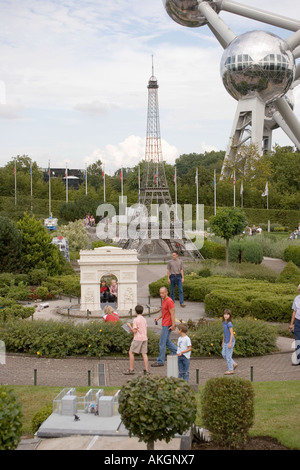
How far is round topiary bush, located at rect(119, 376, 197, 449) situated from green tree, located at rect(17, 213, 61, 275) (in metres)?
21.2

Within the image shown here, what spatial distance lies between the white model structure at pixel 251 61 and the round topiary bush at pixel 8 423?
56.7m

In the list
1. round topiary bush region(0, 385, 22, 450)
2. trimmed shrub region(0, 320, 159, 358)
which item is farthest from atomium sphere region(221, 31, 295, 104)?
round topiary bush region(0, 385, 22, 450)

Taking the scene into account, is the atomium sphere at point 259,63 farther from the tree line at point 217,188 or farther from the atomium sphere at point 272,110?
the atomium sphere at point 272,110

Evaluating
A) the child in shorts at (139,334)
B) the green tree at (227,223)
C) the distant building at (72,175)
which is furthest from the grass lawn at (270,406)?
the distant building at (72,175)

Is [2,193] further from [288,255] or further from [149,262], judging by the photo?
[288,255]

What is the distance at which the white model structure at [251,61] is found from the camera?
60344 millimetres

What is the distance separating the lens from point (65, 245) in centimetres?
3628

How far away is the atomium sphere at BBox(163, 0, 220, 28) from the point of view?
68.4 metres

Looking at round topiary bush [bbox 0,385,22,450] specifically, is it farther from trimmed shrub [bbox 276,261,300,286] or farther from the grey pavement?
trimmed shrub [bbox 276,261,300,286]

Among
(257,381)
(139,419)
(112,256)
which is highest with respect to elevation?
(112,256)

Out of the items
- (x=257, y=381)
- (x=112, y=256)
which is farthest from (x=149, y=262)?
(x=257, y=381)

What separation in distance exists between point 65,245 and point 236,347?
22.3m

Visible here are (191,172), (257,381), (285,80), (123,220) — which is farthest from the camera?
(191,172)

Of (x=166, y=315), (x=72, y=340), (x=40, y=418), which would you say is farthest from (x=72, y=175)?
(x=40, y=418)
